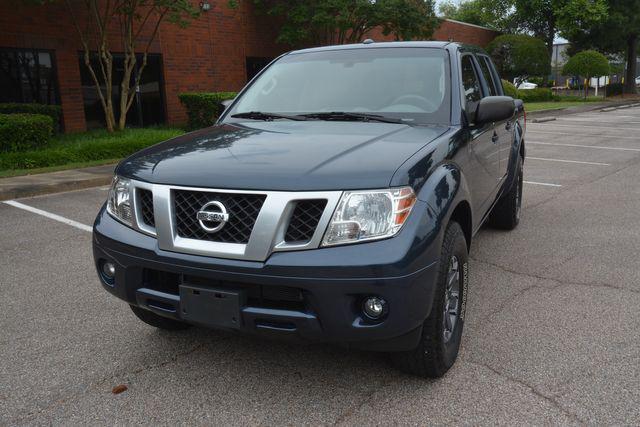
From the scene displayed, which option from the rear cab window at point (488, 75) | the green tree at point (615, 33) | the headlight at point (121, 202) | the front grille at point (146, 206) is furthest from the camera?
the green tree at point (615, 33)

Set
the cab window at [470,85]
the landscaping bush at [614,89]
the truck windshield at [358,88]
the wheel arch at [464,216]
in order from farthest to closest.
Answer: the landscaping bush at [614,89]
the cab window at [470,85]
the truck windshield at [358,88]
the wheel arch at [464,216]

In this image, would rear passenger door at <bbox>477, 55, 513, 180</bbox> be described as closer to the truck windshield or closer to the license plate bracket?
the truck windshield

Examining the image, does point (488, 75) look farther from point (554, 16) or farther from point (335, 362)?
point (554, 16)

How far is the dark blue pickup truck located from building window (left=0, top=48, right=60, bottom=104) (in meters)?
11.6

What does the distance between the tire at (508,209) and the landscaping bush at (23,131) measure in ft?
28.4

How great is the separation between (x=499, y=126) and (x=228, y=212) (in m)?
2.89

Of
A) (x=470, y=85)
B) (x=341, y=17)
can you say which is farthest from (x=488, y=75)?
(x=341, y=17)

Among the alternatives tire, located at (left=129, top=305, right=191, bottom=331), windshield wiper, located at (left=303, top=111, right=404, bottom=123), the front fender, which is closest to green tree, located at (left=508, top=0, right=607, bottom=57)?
windshield wiper, located at (left=303, top=111, right=404, bottom=123)

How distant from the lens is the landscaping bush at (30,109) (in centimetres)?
1192

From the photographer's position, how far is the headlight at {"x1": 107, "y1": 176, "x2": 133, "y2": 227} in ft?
9.39

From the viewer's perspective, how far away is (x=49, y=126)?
11070 mm

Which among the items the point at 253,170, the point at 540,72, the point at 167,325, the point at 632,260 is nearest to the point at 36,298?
the point at 167,325

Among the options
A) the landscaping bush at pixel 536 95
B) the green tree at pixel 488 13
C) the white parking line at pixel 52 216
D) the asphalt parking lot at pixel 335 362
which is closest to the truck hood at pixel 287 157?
the asphalt parking lot at pixel 335 362

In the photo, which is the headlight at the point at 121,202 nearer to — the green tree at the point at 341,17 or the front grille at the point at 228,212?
the front grille at the point at 228,212
